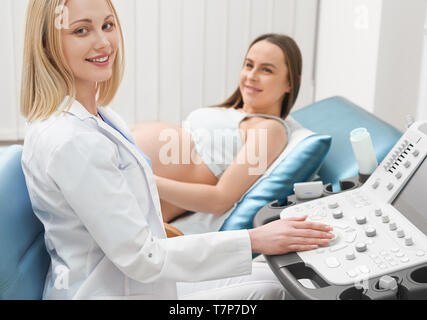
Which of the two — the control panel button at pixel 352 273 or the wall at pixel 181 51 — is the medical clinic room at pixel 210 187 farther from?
the wall at pixel 181 51

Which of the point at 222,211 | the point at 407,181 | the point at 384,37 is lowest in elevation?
the point at 222,211

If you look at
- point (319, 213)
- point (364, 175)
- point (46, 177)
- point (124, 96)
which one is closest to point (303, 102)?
point (124, 96)

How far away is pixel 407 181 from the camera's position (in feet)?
4.10

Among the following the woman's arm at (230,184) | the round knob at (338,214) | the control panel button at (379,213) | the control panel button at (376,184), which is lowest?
the woman's arm at (230,184)

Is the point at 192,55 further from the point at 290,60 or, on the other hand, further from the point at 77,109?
the point at 77,109

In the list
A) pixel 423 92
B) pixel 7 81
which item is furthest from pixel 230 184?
pixel 7 81

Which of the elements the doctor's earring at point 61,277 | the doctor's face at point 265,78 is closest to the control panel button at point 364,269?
the doctor's earring at point 61,277

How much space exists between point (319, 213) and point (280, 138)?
59 cm

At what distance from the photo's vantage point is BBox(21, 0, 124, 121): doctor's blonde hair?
104cm

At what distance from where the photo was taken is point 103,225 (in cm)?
98

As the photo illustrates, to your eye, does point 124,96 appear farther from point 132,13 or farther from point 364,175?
point 364,175

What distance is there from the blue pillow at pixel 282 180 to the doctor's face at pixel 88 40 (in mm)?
716

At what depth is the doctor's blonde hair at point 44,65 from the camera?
104 centimetres

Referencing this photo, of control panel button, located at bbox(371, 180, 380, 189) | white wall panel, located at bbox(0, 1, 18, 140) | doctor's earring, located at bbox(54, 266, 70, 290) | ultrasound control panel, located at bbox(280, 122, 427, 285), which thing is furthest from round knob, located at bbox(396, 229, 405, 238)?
white wall panel, located at bbox(0, 1, 18, 140)
